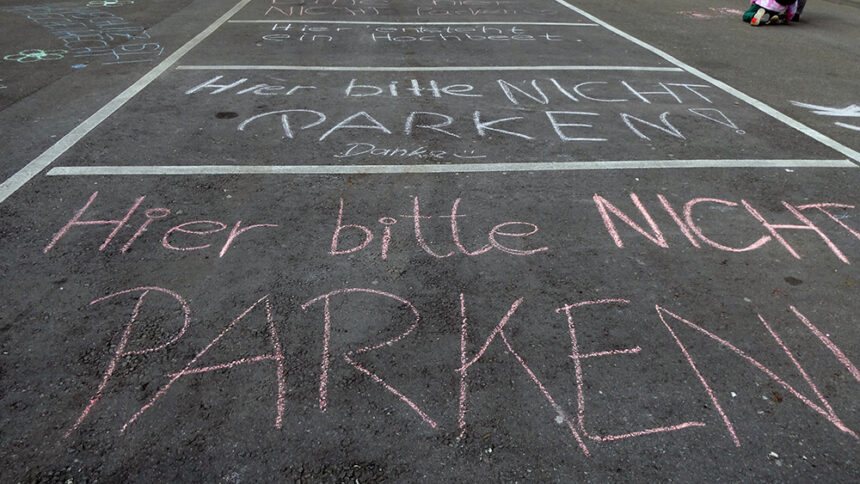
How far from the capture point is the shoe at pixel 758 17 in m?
12.4

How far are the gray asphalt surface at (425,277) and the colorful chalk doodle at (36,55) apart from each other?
45 cm

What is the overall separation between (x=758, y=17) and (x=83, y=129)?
494 inches

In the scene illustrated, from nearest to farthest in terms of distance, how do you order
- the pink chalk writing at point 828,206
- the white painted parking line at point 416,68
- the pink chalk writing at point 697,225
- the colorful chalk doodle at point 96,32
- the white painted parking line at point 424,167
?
the pink chalk writing at point 697,225 → the pink chalk writing at point 828,206 → the white painted parking line at point 424,167 → the white painted parking line at point 416,68 → the colorful chalk doodle at point 96,32

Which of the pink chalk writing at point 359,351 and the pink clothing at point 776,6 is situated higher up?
the pink clothing at point 776,6

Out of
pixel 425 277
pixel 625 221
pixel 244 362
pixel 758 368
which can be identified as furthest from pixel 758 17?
pixel 244 362

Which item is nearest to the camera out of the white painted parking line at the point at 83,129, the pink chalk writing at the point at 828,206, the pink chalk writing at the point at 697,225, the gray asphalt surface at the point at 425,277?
the gray asphalt surface at the point at 425,277

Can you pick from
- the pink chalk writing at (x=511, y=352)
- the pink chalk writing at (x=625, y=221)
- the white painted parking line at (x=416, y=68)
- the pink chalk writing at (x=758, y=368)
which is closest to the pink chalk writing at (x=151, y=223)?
the pink chalk writing at (x=511, y=352)

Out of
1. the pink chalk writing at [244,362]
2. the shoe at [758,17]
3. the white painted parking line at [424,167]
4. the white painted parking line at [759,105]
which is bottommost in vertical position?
the pink chalk writing at [244,362]

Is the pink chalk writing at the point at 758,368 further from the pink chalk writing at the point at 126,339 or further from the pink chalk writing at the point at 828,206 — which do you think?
the pink chalk writing at the point at 126,339

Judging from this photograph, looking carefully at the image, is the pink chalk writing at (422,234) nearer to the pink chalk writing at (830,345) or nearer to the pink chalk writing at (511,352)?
the pink chalk writing at (511,352)

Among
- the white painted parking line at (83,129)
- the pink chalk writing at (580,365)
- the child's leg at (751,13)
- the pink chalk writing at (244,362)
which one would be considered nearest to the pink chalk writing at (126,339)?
the pink chalk writing at (244,362)

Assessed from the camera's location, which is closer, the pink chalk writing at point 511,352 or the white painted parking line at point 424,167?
the pink chalk writing at point 511,352

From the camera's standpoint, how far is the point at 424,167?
563cm

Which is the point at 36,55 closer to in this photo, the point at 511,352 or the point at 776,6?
the point at 511,352
